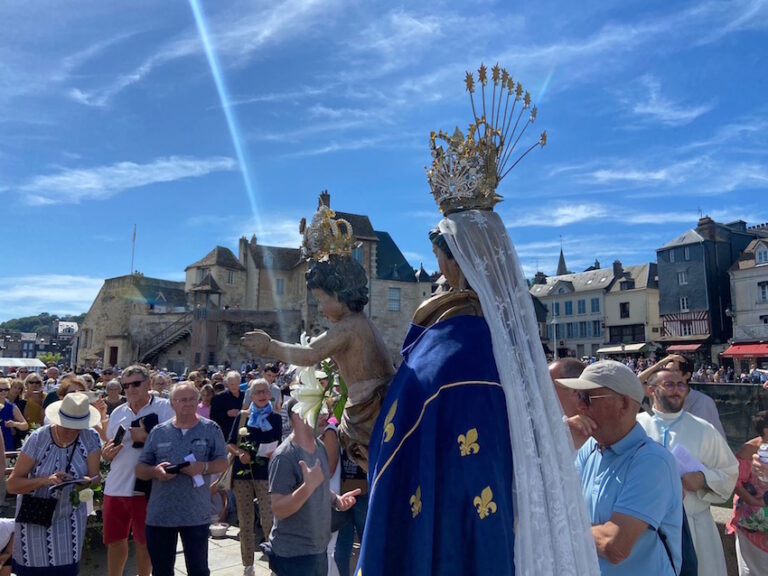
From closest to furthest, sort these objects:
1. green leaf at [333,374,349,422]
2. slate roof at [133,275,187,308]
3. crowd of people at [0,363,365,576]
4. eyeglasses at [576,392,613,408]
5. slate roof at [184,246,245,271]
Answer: eyeglasses at [576,392,613,408] → green leaf at [333,374,349,422] → crowd of people at [0,363,365,576] → slate roof at [184,246,245,271] → slate roof at [133,275,187,308]

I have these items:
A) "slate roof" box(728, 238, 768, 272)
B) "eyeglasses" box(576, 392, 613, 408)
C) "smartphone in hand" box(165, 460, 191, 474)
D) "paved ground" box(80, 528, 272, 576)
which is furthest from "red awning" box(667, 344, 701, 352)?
"eyeglasses" box(576, 392, 613, 408)

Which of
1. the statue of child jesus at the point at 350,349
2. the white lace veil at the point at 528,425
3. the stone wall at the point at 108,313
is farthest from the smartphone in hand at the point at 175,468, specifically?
the stone wall at the point at 108,313

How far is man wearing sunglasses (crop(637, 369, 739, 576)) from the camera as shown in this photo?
384 centimetres

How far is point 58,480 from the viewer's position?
4711mm

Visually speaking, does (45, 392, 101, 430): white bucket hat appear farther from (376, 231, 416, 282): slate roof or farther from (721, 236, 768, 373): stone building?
(376, 231, 416, 282): slate roof

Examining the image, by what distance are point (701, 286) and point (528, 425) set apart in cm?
4953

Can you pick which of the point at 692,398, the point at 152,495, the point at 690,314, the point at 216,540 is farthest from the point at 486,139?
the point at 690,314

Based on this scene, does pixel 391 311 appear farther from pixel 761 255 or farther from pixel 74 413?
pixel 74 413

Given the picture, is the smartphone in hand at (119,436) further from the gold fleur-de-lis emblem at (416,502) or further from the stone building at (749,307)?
the stone building at (749,307)

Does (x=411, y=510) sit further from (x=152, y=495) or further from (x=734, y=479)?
(x=152, y=495)

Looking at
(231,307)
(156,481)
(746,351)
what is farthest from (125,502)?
(231,307)

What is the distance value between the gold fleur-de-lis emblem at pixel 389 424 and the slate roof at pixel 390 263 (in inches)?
1825

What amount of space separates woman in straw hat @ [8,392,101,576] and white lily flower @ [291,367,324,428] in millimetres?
2691

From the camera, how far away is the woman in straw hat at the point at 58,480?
459cm
